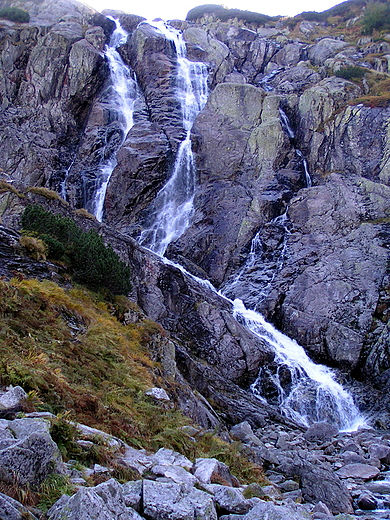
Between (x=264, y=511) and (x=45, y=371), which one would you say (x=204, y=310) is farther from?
(x=264, y=511)

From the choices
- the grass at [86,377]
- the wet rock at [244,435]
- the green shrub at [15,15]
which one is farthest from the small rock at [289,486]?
the green shrub at [15,15]

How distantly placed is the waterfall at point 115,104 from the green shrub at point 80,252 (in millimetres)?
20946

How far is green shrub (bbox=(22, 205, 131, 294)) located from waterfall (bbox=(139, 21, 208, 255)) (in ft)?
54.5

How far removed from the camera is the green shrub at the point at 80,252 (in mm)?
16312

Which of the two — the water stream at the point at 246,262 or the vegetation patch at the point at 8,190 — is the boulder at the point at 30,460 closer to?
the water stream at the point at 246,262

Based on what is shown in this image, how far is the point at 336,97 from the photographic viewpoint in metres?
42.0

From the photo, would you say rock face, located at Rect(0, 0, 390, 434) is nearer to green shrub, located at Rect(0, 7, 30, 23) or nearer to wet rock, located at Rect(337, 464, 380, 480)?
green shrub, located at Rect(0, 7, 30, 23)

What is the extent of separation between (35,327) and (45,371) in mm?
3080

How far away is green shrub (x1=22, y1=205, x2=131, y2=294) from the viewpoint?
16312 millimetres

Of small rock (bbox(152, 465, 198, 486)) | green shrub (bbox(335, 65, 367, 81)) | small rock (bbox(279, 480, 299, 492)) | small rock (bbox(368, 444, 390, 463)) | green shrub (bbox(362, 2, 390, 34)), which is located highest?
green shrub (bbox(362, 2, 390, 34))

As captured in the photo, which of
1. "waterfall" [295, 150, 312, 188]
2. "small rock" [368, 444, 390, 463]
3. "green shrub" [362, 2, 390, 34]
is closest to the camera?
"small rock" [368, 444, 390, 463]

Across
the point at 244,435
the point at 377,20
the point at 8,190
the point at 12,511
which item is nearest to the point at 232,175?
the point at 8,190

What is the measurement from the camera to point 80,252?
1703 cm

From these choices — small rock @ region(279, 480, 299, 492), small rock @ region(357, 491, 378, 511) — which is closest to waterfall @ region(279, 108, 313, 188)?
small rock @ region(357, 491, 378, 511)
